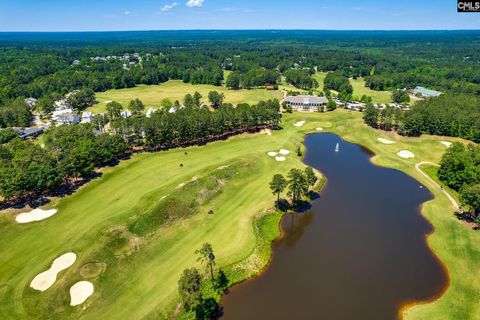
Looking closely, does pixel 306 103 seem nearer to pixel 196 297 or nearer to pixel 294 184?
pixel 294 184

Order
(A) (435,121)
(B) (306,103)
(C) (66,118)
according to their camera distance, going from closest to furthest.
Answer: (A) (435,121), (C) (66,118), (B) (306,103)

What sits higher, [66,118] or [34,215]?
[66,118]

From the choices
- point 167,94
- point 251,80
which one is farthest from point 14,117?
point 251,80

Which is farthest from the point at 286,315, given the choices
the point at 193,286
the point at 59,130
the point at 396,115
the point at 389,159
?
the point at 396,115

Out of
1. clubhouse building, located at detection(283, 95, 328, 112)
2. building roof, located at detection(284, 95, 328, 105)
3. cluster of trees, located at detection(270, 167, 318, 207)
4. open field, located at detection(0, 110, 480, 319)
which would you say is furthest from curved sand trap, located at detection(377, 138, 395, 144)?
cluster of trees, located at detection(270, 167, 318, 207)

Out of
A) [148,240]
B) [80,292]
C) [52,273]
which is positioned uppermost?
[148,240]

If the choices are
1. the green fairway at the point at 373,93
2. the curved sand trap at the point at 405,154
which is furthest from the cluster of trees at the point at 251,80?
the curved sand trap at the point at 405,154
